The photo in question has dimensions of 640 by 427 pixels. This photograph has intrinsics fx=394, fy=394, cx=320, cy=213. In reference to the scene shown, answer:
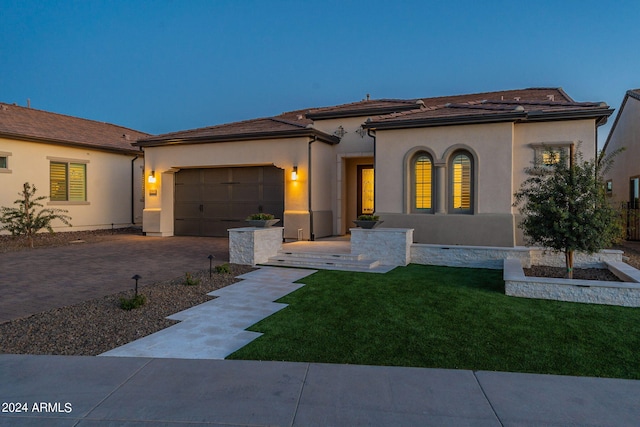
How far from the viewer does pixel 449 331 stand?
5.08m

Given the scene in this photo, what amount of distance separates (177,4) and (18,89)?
321 feet

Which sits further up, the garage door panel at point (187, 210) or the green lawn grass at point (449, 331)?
the garage door panel at point (187, 210)

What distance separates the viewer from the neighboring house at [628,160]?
15445mm

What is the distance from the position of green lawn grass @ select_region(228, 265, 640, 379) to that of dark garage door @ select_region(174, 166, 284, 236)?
7380 millimetres

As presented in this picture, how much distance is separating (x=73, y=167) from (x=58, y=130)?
75.3 inches

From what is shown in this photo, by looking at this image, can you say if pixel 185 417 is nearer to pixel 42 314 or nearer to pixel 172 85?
pixel 42 314

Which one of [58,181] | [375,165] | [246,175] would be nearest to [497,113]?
[375,165]

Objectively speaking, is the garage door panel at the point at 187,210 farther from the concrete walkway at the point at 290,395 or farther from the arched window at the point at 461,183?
the concrete walkway at the point at 290,395

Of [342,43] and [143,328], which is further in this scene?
[342,43]

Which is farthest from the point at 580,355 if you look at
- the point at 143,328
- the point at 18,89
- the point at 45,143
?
the point at 18,89

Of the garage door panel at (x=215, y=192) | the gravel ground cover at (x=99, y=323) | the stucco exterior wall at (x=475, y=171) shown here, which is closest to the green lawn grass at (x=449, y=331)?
the gravel ground cover at (x=99, y=323)

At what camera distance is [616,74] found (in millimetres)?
31031

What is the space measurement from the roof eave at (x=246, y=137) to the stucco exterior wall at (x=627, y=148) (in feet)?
37.2

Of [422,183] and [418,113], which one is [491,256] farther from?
[418,113]
